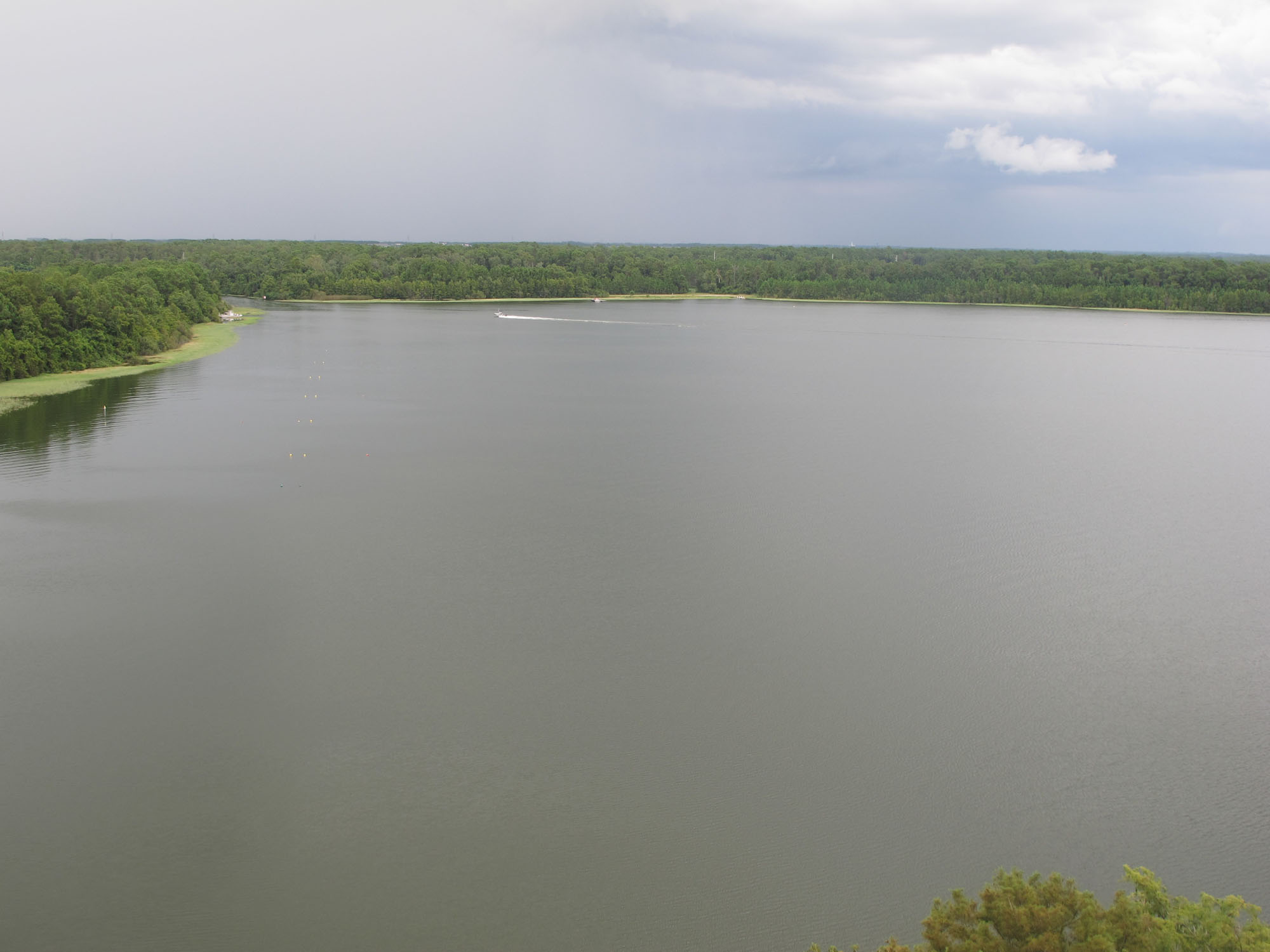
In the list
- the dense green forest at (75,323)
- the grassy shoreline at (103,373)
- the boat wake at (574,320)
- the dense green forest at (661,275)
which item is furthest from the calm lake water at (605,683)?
the dense green forest at (661,275)

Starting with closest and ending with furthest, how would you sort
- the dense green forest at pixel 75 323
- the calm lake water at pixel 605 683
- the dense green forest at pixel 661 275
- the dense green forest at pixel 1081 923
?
the dense green forest at pixel 1081 923 < the calm lake water at pixel 605 683 < the dense green forest at pixel 75 323 < the dense green forest at pixel 661 275

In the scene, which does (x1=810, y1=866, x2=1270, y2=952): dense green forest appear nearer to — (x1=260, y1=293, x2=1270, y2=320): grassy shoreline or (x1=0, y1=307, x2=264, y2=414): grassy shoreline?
(x1=0, y1=307, x2=264, y2=414): grassy shoreline

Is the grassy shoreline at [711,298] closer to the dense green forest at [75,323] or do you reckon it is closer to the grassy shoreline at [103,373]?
the grassy shoreline at [103,373]

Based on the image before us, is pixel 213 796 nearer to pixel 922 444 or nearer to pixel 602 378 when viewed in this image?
pixel 922 444

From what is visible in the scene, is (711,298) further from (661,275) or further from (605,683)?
(605,683)

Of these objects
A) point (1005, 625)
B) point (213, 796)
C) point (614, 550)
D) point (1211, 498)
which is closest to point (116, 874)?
point (213, 796)

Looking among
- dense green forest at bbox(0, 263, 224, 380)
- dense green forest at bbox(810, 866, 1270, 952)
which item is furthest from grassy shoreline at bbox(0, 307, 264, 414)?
dense green forest at bbox(810, 866, 1270, 952)

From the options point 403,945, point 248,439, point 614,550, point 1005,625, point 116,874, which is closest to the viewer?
point 403,945
